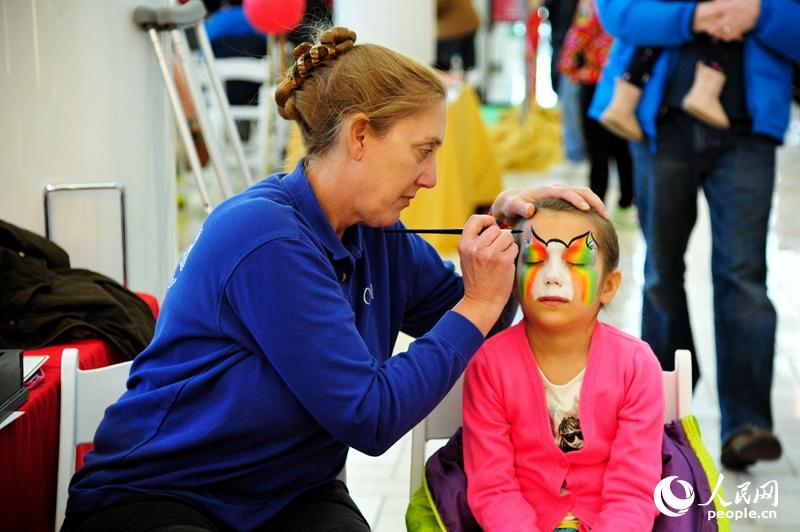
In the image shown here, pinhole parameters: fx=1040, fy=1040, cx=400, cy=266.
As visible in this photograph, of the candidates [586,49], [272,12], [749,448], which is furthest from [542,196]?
[586,49]

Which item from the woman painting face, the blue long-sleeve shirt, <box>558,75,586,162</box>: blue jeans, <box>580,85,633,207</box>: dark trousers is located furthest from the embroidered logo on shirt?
<box>558,75,586,162</box>: blue jeans

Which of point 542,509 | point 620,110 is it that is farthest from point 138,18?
point 542,509

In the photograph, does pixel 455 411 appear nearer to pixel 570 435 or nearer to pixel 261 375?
pixel 570 435

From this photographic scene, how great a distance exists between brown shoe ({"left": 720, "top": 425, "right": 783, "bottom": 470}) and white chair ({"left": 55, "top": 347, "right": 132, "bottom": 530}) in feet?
5.44

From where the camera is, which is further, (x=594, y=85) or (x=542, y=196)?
(x=594, y=85)

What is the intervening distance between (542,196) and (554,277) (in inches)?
6.3

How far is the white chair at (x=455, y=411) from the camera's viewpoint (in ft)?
5.44

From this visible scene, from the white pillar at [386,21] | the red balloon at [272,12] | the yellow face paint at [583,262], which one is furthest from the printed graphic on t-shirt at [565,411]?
the white pillar at [386,21]

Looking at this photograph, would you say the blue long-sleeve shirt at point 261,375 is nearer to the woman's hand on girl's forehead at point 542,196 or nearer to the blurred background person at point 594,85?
the woman's hand on girl's forehead at point 542,196

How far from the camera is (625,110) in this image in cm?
269

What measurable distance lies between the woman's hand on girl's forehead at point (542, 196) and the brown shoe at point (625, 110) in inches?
42.3

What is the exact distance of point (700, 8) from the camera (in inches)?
101

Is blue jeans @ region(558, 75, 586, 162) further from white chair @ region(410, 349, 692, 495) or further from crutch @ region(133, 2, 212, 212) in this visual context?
white chair @ region(410, 349, 692, 495)

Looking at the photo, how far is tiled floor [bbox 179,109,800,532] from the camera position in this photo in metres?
2.61
